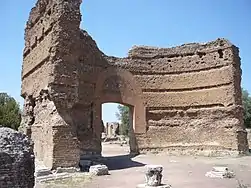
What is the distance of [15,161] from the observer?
367 centimetres

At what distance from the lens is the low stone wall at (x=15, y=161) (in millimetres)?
3580

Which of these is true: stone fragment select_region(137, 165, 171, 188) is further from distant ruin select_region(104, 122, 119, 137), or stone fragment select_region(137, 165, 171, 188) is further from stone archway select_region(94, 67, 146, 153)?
distant ruin select_region(104, 122, 119, 137)

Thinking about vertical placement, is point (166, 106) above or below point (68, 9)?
below

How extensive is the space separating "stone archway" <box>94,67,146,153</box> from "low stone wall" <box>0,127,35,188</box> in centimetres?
1336

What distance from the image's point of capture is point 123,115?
36.1 meters

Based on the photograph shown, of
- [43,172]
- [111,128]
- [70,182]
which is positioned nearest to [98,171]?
[70,182]

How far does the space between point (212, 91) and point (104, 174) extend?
1063 cm

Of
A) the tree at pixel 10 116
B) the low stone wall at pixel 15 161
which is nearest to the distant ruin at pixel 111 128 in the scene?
the tree at pixel 10 116

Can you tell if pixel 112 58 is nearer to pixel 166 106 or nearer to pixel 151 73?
pixel 151 73

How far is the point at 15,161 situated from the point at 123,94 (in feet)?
50.0

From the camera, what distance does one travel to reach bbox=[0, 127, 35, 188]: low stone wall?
358cm

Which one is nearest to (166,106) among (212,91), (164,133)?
(164,133)

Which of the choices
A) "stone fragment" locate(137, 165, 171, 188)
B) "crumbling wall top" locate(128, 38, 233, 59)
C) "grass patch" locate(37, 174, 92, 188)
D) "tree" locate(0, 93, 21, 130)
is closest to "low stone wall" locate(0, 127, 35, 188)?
"stone fragment" locate(137, 165, 171, 188)

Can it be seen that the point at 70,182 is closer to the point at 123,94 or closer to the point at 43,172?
the point at 43,172
